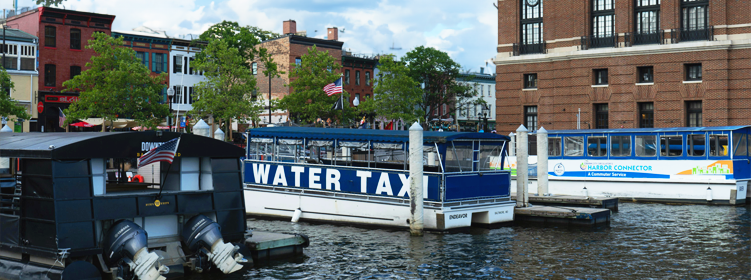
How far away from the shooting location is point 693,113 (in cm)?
4638

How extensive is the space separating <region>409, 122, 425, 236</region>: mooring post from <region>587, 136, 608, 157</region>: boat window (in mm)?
15389

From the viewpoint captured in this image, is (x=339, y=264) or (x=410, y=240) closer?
(x=339, y=264)

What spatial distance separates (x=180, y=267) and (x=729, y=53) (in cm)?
4007

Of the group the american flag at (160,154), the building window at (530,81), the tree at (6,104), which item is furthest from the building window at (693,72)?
the tree at (6,104)

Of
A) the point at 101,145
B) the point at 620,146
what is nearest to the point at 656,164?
the point at 620,146

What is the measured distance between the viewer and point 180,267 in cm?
1576

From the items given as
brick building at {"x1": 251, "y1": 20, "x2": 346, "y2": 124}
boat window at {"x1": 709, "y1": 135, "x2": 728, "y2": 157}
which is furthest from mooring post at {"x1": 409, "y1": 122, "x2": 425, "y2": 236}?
brick building at {"x1": 251, "y1": 20, "x2": 346, "y2": 124}

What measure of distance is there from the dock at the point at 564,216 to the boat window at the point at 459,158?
144 inches

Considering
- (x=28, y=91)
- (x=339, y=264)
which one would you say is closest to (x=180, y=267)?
(x=339, y=264)

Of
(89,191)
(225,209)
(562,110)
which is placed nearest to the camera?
(89,191)

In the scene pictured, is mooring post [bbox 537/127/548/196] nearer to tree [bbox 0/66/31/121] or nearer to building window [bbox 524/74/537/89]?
building window [bbox 524/74/537/89]

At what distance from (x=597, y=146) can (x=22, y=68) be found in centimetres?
4264

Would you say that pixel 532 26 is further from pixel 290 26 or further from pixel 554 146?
pixel 290 26

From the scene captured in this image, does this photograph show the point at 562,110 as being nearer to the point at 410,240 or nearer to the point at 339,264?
the point at 410,240
